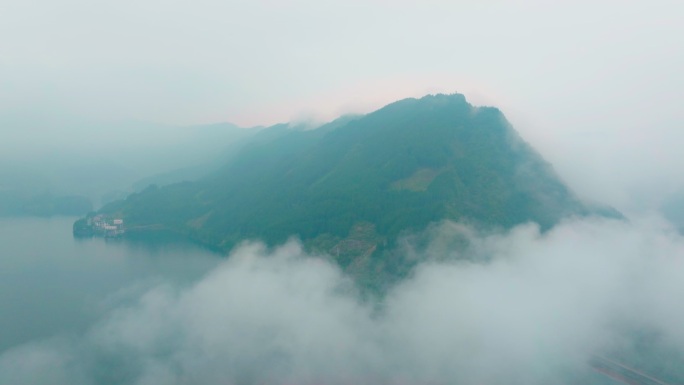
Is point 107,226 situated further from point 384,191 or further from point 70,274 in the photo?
point 384,191

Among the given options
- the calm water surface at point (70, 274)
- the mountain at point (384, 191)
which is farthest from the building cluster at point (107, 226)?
the calm water surface at point (70, 274)

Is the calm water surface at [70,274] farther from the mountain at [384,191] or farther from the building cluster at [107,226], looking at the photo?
the mountain at [384,191]

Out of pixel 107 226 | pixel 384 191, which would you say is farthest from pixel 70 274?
pixel 384 191

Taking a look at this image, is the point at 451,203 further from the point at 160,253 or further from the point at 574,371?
the point at 160,253

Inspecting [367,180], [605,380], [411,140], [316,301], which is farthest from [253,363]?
[411,140]

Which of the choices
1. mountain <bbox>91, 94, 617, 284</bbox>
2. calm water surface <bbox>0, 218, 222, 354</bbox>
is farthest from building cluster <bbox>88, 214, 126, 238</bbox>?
calm water surface <bbox>0, 218, 222, 354</bbox>
